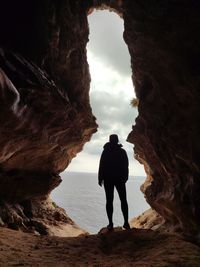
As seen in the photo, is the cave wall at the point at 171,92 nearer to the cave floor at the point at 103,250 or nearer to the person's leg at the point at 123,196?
the person's leg at the point at 123,196

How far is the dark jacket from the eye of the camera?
40.2ft

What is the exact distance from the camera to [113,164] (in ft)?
40.5

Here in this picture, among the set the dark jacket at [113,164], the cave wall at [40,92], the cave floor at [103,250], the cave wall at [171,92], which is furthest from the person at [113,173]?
the cave wall at [40,92]

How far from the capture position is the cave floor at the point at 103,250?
7.70 m

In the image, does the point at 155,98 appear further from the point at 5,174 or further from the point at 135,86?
the point at 5,174

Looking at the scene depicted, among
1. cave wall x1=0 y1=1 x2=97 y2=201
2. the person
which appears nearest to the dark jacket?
the person

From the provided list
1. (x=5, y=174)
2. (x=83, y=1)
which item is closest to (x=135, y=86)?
(x=83, y=1)

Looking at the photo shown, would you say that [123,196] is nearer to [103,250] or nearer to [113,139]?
[113,139]

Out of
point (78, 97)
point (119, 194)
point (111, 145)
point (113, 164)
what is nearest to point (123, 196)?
point (119, 194)

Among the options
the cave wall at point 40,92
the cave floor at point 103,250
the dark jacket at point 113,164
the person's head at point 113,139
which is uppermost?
the cave wall at point 40,92

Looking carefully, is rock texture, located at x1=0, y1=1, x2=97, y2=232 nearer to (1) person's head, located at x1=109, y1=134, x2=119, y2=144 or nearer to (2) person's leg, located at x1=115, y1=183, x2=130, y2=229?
(1) person's head, located at x1=109, y1=134, x2=119, y2=144

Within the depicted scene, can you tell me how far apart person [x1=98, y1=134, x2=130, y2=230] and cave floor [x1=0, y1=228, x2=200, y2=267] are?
116 centimetres

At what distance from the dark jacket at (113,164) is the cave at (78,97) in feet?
10.3

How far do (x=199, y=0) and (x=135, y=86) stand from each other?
9.90 meters
